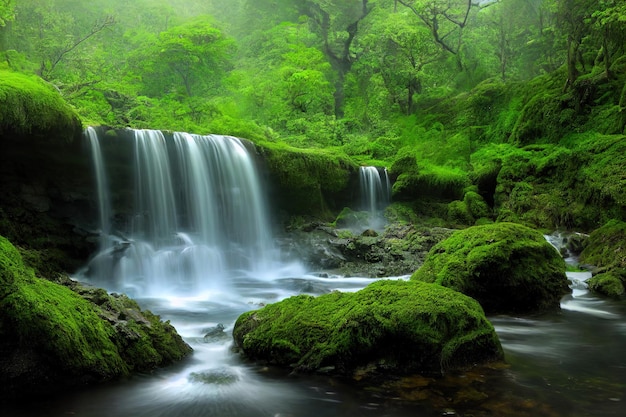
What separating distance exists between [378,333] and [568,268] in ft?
25.4

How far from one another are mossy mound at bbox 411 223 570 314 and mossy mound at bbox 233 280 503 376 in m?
2.07

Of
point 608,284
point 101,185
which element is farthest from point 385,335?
point 101,185

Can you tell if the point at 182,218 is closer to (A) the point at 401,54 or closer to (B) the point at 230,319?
(B) the point at 230,319

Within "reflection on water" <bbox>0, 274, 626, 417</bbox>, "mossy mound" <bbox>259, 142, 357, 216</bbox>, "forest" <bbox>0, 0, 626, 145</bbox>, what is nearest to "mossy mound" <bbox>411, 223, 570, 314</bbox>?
"reflection on water" <bbox>0, 274, 626, 417</bbox>

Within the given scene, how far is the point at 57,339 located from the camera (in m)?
3.86

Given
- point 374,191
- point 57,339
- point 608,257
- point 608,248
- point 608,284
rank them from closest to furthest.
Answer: point 57,339
point 608,284
point 608,257
point 608,248
point 374,191

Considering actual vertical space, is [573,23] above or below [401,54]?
below

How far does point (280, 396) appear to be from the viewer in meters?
4.05

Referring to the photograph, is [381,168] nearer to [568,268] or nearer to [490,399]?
[568,268]

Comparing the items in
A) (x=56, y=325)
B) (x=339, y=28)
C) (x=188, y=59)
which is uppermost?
(x=339, y=28)

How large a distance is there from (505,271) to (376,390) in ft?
12.4

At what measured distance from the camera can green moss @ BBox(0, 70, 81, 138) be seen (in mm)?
8430

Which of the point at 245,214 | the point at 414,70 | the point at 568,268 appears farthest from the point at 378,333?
the point at 414,70

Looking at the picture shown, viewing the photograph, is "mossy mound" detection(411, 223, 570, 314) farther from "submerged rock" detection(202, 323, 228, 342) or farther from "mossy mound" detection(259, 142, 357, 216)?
"mossy mound" detection(259, 142, 357, 216)
